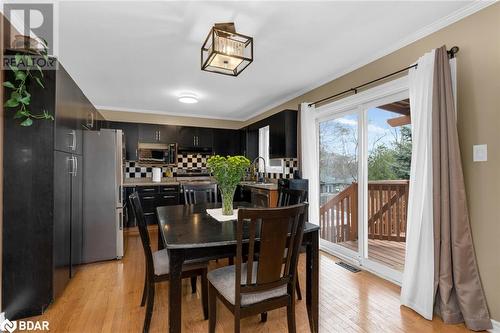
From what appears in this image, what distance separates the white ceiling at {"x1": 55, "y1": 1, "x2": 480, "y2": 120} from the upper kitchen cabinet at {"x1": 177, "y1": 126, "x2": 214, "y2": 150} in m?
1.58

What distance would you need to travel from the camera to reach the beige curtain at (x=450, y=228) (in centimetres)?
180

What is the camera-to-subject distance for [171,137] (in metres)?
5.20

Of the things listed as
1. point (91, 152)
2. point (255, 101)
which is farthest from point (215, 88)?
Result: point (91, 152)

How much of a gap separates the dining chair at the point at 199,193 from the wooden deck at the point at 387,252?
1.96 m

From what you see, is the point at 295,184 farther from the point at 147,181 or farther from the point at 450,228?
the point at 147,181

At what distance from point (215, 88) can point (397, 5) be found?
2.57m

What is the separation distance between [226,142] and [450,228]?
14.7ft

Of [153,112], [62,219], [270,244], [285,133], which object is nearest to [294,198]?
[270,244]

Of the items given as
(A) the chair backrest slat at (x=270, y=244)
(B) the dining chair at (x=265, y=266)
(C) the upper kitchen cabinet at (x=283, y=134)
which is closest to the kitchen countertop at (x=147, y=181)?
(C) the upper kitchen cabinet at (x=283, y=134)

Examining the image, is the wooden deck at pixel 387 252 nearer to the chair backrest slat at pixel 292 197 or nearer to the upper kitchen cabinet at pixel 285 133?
the chair backrest slat at pixel 292 197

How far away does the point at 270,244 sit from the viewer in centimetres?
134

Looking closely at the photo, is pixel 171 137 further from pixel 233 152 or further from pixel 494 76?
pixel 494 76

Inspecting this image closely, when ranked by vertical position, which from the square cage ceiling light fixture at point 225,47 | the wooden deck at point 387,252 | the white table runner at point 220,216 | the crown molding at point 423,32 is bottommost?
the wooden deck at point 387,252

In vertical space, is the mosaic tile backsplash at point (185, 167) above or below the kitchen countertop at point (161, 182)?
above
